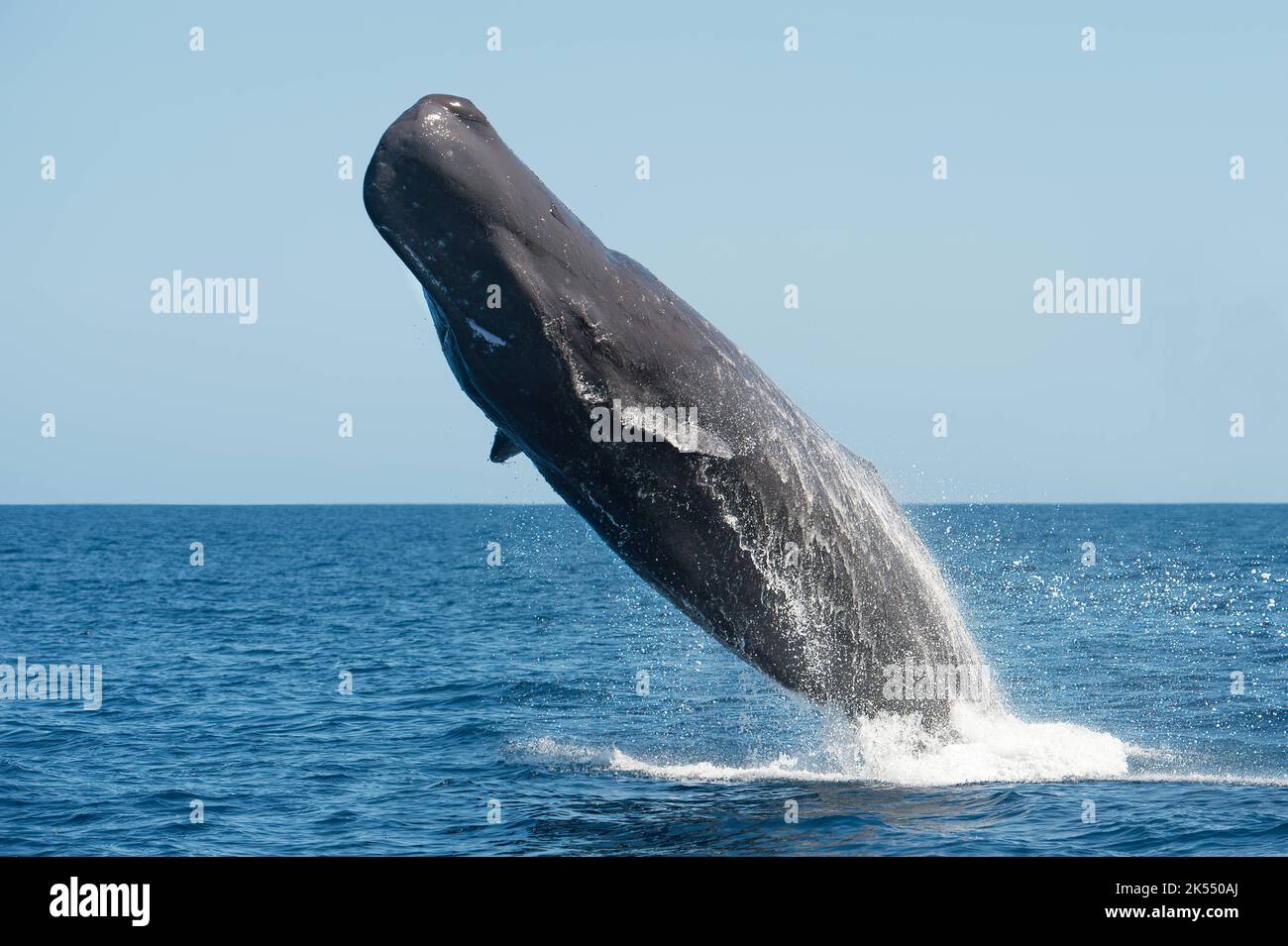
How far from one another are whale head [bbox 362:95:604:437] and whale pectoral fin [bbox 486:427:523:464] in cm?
78

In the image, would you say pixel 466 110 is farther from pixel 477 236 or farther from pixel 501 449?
pixel 501 449

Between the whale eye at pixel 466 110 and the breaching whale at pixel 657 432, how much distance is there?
0.04ft

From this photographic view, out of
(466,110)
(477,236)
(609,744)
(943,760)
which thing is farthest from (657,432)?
(609,744)

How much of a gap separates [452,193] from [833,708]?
21.7ft

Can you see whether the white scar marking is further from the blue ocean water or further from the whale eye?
the blue ocean water

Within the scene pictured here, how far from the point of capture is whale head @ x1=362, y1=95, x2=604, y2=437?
33.0ft

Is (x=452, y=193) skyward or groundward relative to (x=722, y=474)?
skyward

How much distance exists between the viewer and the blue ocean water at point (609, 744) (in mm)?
13188

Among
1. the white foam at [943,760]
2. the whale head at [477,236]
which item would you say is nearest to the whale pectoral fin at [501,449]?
the whale head at [477,236]

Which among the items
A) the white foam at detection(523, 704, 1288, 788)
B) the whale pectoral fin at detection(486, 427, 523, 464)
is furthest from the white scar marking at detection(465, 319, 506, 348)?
the white foam at detection(523, 704, 1288, 788)

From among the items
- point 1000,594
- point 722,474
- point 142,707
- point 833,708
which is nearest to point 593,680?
point 142,707
